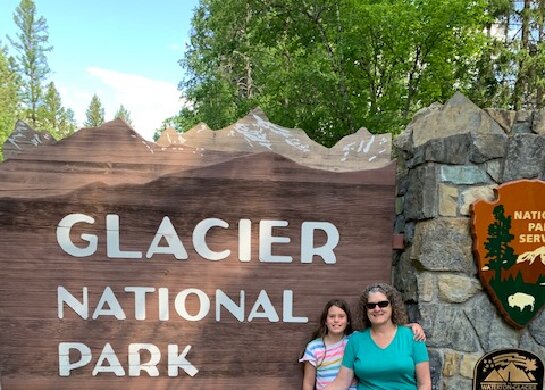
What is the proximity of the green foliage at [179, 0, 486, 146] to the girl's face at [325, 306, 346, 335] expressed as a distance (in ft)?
27.4

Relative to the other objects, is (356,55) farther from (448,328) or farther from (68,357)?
(68,357)

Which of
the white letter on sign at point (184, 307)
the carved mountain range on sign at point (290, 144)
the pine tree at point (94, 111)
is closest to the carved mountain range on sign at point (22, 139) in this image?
the carved mountain range on sign at point (290, 144)

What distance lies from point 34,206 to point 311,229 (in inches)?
51.3

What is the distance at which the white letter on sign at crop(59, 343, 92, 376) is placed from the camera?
229 cm

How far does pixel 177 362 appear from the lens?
7.72 ft

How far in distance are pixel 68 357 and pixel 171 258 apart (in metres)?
0.66

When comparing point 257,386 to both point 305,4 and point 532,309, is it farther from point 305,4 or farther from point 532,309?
point 305,4

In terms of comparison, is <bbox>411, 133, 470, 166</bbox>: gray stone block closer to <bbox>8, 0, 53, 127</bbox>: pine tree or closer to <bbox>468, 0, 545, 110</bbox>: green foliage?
<bbox>468, 0, 545, 110</bbox>: green foliage

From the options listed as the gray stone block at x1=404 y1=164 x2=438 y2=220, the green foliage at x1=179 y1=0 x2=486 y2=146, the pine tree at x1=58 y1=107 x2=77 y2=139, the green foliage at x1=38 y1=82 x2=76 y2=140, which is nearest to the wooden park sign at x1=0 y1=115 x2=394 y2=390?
the gray stone block at x1=404 y1=164 x2=438 y2=220

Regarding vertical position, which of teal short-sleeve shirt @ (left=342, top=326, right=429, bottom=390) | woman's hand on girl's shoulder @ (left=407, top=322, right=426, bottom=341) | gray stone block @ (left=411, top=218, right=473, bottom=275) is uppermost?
gray stone block @ (left=411, top=218, right=473, bottom=275)

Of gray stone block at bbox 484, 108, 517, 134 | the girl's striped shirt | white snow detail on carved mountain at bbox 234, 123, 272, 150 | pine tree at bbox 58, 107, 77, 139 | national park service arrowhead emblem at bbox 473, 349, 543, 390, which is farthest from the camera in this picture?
pine tree at bbox 58, 107, 77, 139

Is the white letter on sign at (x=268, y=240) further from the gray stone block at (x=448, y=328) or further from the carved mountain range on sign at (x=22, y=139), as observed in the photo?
the carved mountain range on sign at (x=22, y=139)

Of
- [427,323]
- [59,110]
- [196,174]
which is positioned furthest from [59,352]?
[59,110]

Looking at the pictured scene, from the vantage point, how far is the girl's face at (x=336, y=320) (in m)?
2.24
